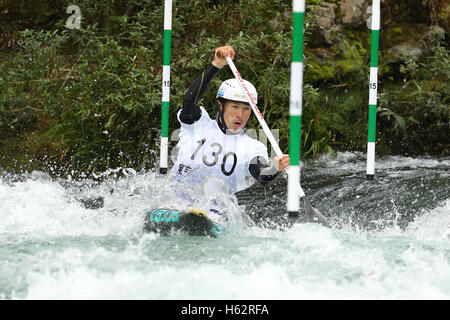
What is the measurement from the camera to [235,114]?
15.5 ft

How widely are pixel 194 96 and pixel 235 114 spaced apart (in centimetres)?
33

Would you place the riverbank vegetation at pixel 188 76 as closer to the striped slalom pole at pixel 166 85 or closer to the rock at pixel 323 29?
the rock at pixel 323 29

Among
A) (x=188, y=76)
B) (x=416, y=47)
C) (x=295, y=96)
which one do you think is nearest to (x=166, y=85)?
(x=188, y=76)

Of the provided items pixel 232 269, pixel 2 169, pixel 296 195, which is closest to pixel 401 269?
pixel 296 195

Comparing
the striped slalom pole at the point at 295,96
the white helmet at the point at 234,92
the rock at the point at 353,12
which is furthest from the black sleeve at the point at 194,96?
the rock at the point at 353,12

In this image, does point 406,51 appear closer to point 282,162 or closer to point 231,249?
point 282,162

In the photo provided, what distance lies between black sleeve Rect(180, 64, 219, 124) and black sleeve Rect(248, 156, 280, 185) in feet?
1.88

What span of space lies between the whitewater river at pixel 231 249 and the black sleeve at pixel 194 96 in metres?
0.52

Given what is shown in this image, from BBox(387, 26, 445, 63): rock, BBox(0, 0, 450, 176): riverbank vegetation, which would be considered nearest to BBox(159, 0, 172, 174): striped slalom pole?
BBox(0, 0, 450, 176): riverbank vegetation

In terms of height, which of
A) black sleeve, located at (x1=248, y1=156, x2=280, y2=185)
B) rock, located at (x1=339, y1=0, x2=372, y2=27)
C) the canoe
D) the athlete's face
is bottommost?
the canoe

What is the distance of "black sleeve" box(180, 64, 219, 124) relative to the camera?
4719 millimetres

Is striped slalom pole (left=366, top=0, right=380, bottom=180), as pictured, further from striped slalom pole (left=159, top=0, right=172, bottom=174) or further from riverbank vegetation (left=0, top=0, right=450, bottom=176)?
striped slalom pole (left=159, top=0, right=172, bottom=174)

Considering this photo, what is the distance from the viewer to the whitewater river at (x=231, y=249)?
10.8ft
